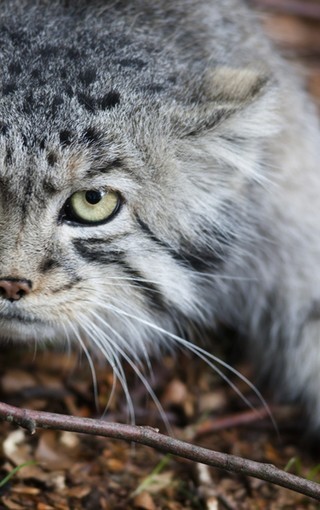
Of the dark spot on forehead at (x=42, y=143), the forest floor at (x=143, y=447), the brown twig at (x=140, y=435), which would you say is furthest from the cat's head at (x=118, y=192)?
the forest floor at (x=143, y=447)

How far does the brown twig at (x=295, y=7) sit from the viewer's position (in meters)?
5.72

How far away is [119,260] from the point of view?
328 centimetres

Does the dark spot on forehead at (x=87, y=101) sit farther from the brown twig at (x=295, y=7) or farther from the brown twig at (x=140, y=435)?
the brown twig at (x=295, y=7)

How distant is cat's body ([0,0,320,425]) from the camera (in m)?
3.04

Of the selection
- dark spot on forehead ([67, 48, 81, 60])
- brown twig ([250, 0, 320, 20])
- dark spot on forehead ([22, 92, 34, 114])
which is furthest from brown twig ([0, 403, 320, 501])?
brown twig ([250, 0, 320, 20])

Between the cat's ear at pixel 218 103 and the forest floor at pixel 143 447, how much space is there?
1.60 metres

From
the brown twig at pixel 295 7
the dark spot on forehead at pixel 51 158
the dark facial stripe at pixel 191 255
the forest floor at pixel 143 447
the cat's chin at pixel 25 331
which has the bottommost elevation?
the forest floor at pixel 143 447

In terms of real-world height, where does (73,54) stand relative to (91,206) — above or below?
above

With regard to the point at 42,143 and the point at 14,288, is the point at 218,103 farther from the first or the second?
the point at 14,288

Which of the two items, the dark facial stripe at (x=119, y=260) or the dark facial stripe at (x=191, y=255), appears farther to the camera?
the dark facial stripe at (x=191, y=255)

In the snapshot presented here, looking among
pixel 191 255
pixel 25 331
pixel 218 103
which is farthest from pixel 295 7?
pixel 25 331

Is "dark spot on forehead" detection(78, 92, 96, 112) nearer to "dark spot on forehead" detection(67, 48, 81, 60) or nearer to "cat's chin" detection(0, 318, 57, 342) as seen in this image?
"dark spot on forehead" detection(67, 48, 81, 60)

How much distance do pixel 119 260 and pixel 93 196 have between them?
30 cm

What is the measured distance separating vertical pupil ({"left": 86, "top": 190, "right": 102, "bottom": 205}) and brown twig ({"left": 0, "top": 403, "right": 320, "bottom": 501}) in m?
0.82
